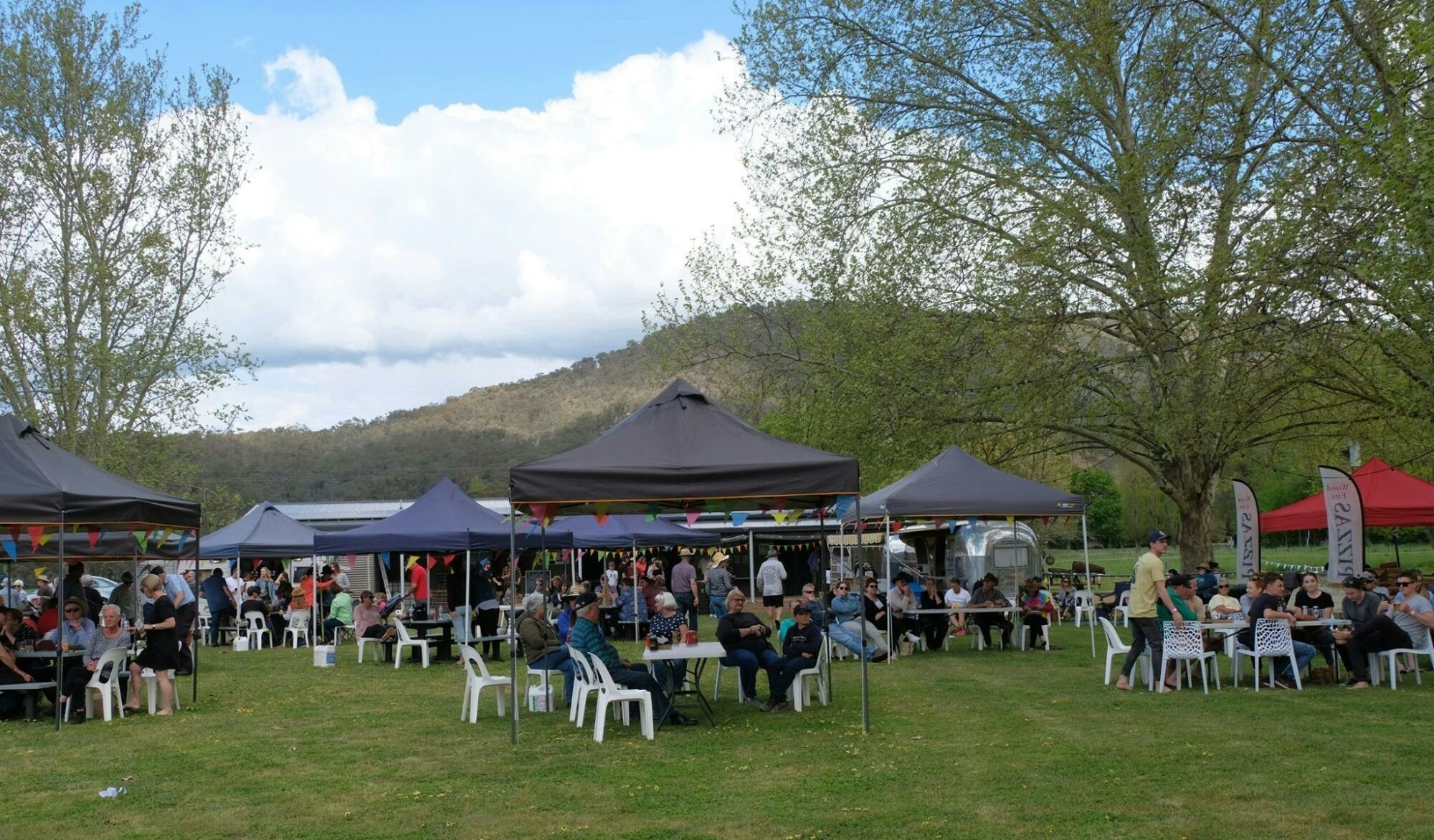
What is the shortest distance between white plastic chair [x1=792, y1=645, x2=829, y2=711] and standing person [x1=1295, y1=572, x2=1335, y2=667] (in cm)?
470

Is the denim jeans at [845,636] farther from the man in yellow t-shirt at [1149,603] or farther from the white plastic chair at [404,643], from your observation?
the white plastic chair at [404,643]

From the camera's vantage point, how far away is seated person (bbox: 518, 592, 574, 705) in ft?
36.6

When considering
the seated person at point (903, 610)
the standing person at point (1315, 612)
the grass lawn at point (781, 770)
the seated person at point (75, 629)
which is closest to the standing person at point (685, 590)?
the seated person at point (903, 610)

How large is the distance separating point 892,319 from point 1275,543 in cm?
4536

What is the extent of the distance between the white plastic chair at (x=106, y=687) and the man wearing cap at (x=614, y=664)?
4.24 meters

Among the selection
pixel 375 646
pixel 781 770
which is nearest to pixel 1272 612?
pixel 781 770

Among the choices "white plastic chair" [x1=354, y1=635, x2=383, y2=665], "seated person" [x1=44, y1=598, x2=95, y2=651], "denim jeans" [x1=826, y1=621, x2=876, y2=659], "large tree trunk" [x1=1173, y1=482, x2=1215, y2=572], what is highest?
"large tree trunk" [x1=1173, y1=482, x2=1215, y2=572]

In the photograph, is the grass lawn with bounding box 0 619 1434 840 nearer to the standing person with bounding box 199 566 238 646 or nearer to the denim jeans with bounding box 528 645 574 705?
the denim jeans with bounding box 528 645 574 705

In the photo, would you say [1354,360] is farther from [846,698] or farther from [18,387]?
[18,387]

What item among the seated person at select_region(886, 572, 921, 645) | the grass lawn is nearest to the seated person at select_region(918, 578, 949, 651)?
the seated person at select_region(886, 572, 921, 645)

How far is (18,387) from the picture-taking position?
24750mm

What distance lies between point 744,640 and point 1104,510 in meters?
59.0

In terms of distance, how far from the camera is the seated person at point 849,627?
14508 mm

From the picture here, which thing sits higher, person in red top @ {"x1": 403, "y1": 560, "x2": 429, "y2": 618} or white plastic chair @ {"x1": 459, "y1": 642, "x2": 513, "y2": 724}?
person in red top @ {"x1": 403, "y1": 560, "x2": 429, "y2": 618}
